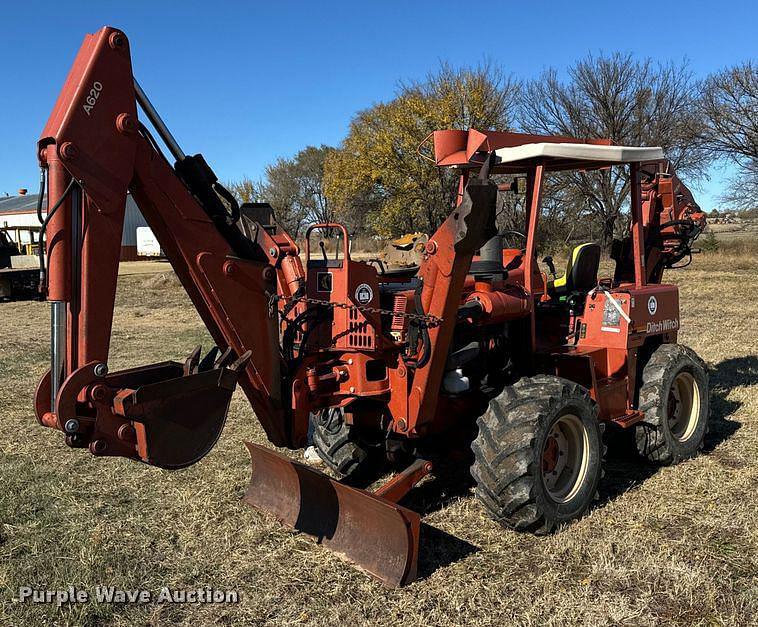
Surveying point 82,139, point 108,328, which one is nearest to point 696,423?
point 108,328

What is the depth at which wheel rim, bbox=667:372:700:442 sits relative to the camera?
5.84 meters

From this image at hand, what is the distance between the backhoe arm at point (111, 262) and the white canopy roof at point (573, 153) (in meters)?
2.09

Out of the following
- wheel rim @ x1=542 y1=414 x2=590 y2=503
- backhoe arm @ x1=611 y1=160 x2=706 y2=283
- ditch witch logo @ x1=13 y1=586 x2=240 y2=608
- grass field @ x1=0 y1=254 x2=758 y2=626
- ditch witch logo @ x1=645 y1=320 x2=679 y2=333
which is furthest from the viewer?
backhoe arm @ x1=611 y1=160 x2=706 y2=283

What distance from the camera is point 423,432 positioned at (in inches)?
178

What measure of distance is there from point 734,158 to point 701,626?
3090 centimetres

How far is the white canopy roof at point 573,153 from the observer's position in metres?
4.74

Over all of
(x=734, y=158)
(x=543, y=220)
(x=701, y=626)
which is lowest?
(x=701, y=626)

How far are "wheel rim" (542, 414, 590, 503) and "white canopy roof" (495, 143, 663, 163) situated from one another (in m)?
1.78

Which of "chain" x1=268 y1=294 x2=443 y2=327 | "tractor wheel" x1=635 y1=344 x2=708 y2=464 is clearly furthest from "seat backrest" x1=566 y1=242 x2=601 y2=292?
"chain" x1=268 y1=294 x2=443 y2=327

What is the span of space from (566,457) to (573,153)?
6.91 feet

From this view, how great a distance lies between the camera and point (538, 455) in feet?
13.7

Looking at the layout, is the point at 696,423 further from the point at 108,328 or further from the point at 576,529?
the point at 108,328

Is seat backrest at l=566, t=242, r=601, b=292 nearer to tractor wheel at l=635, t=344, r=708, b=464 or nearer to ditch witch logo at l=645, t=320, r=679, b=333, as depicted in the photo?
ditch witch logo at l=645, t=320, r=679, b=333

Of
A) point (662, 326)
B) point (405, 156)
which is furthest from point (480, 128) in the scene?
point (662, 326)
